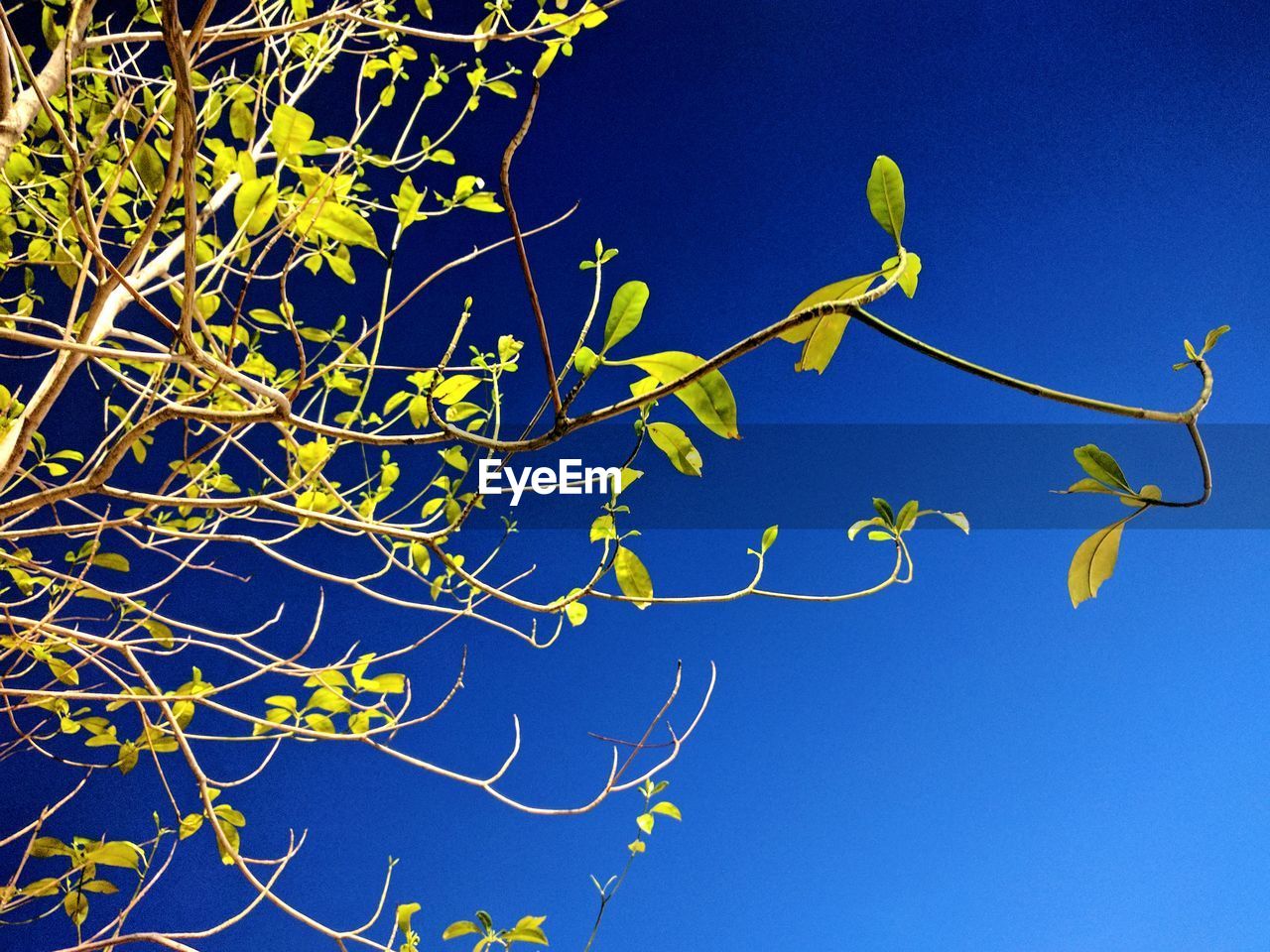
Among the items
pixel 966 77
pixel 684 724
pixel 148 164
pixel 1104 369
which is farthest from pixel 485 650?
pixel 966 77

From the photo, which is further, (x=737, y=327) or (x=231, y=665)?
(x=737, y=327)

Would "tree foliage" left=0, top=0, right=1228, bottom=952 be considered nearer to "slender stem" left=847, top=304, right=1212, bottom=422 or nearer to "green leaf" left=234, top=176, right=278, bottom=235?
"green leaf" left=234, top=176, right=278, bottom=235

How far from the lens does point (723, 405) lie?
438 millimetres

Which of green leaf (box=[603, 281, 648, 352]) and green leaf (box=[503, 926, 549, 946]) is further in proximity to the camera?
green leaf (box=[503, 926, 549, 946])

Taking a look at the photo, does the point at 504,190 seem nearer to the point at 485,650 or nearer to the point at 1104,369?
the point at 485,650

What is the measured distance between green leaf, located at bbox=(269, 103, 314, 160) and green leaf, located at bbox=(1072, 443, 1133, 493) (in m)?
0.42

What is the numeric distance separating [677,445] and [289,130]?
263mm

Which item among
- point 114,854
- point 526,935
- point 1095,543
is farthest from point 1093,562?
point 114,854

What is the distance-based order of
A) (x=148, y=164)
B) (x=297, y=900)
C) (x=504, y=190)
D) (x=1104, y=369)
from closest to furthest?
(x=504, y=190) < (x=148, y=164) < (x=297, y=900) < (x=1104, y=369)

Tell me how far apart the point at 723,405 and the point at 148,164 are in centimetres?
74

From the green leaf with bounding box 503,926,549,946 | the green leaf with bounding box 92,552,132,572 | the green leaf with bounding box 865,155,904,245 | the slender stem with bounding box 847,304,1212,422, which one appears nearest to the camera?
the slender stem with bounding box 847,304,1212,422

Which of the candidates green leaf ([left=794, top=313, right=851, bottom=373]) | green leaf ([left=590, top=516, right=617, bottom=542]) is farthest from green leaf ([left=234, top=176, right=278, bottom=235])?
green leaf ([left=590, top=516, right=617, bottom=542])

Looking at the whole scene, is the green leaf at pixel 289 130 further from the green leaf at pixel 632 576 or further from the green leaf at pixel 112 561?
the green leaf at pixel 112 561

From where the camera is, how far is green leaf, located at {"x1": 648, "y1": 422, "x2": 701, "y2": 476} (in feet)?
1.63
